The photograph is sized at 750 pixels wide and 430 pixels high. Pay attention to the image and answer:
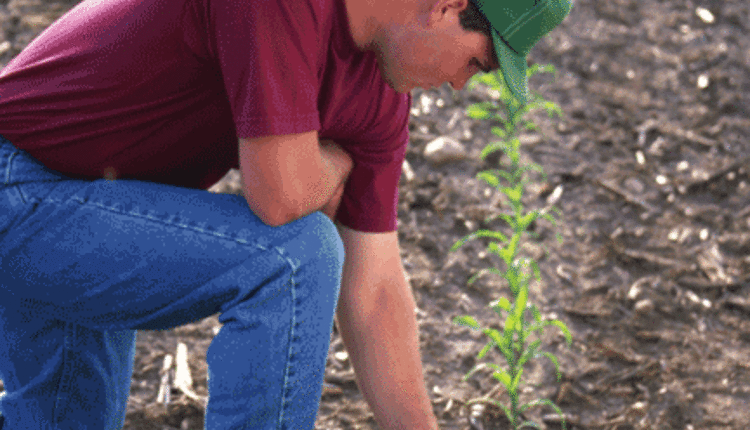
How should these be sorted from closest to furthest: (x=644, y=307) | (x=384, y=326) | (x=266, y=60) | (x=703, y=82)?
1. (x=266, y=60)
2. (x=384, y=326)
3. (x=644, y=307)
4. (x=703, y=82)

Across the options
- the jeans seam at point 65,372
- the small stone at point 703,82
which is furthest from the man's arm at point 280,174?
the small stone at point 703,82

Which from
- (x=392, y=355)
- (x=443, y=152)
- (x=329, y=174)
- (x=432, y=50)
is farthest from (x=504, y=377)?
(x=443, y=152)

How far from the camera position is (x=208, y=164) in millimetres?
1606

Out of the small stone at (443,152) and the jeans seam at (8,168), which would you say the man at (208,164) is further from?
the small stone at (443,152)

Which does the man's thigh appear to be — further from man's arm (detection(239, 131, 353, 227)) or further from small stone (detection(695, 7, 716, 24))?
small stone (detection(695, 7, 716, 24))

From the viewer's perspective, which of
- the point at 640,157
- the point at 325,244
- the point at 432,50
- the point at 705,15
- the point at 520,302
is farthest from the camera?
the point at 705,15

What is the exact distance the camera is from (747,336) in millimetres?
2414

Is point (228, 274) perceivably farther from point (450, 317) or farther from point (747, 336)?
point (747, 336)

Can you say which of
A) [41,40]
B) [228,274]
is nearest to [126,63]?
[41,40]

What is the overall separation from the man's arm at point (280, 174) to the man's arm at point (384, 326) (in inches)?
14.2

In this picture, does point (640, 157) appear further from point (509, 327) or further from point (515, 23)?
point (515, 23)

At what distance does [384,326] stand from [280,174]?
21.6 inches

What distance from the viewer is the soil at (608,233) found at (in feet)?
7.16

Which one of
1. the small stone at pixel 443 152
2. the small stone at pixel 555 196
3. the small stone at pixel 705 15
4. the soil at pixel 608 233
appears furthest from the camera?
the small stone at pixel 705 15
